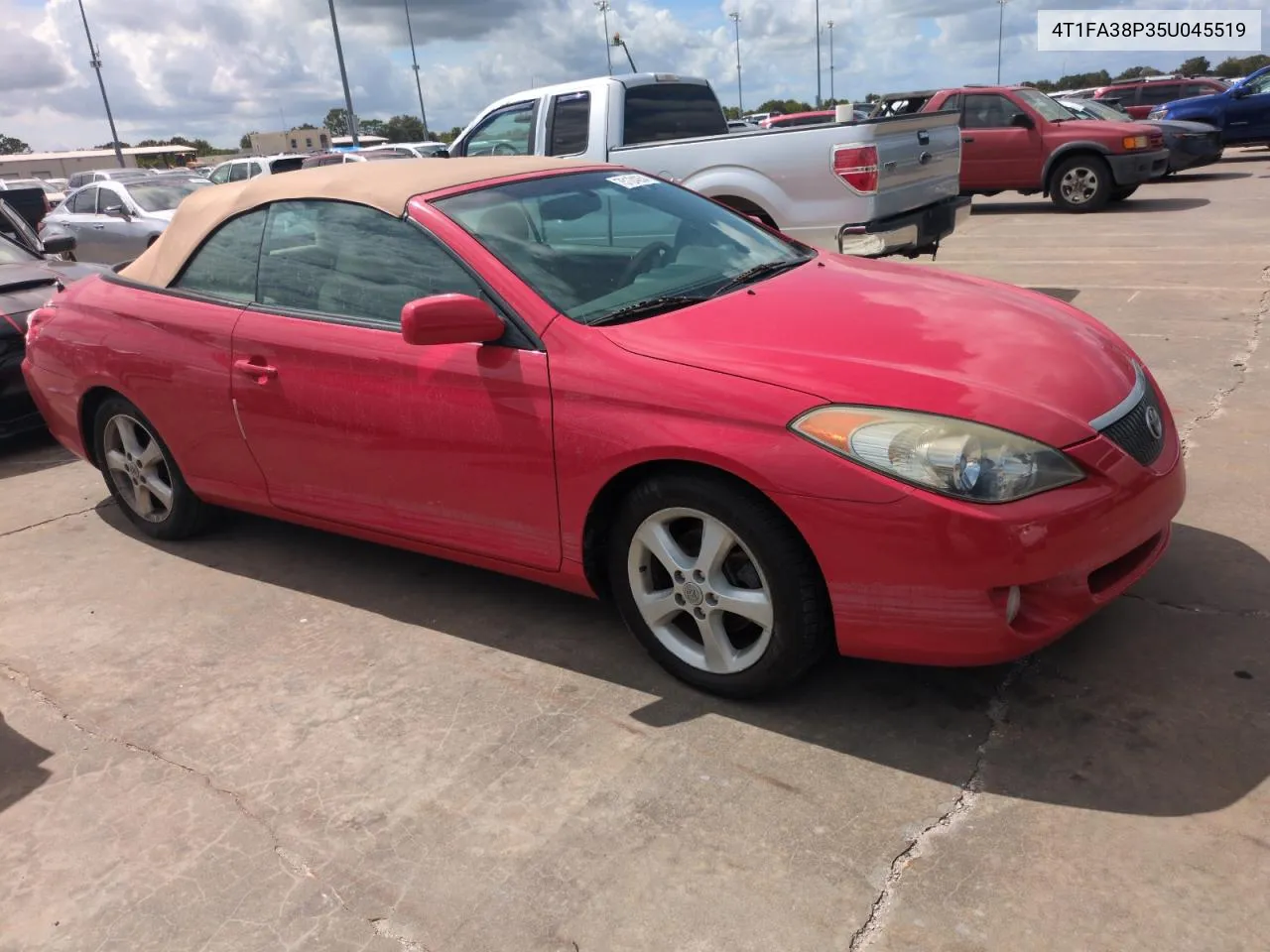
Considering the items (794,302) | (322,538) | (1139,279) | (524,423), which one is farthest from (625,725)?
(1139,279)

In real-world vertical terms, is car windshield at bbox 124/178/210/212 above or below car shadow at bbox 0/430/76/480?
above

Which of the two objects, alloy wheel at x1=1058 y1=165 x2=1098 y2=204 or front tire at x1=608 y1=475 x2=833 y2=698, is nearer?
front tire at x1=608 y1=475 x2=833 y2=698

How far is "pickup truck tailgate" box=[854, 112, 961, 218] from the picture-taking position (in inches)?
282

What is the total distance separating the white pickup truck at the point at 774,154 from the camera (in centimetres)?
716

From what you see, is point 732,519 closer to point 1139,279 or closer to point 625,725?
point 625,725

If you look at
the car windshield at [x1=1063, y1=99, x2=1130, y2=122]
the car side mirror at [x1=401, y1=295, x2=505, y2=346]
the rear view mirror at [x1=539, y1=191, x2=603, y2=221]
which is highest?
the rear view mirror at [x1=539, y1=191, x2=603, y2=221]

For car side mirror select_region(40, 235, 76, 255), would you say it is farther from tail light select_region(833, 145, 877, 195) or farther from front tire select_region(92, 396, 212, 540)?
tail light select_region(833, 145, 877, 195)

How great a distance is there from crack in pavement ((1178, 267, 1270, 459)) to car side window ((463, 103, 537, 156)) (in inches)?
221

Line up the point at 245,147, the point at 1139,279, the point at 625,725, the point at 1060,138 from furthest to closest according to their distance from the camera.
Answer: the point at 245,147
the point at 1060,138
the point at 1139,279
the point at 625,725

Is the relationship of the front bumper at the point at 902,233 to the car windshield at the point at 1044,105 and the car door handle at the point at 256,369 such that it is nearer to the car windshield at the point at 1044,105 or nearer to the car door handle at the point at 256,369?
the car door handle at the point at 256,369

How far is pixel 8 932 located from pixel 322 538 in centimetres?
237

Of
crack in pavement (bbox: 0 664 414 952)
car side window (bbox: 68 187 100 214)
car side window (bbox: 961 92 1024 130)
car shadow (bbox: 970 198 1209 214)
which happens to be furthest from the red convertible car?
car side window (bbox: 68 187 100 214)

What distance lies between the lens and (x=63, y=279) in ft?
22.9

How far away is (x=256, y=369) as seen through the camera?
379cm
